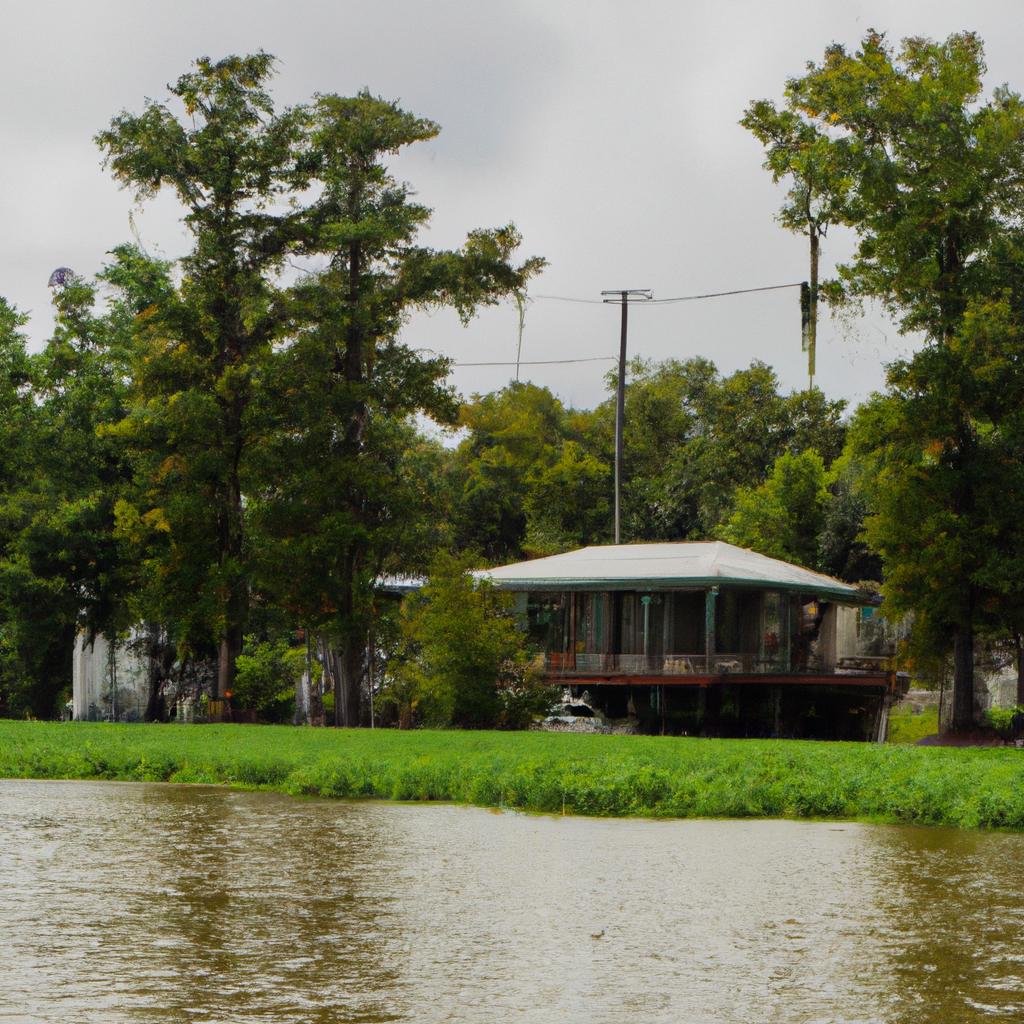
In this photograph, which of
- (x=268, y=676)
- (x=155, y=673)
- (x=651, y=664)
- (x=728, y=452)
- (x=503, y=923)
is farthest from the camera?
(x=728, y=452)

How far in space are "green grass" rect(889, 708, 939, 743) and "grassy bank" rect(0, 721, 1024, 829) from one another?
71.9 feet

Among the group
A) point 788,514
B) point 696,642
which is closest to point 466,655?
point 696,642

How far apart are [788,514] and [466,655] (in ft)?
78.4

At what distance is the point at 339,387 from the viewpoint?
38469 mm

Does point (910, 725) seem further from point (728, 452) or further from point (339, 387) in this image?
point (339, 387)

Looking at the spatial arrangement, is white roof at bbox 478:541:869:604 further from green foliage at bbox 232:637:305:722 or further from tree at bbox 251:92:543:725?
green foliage at bbox 232:637:305:722

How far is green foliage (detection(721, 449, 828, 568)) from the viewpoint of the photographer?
55594 mm

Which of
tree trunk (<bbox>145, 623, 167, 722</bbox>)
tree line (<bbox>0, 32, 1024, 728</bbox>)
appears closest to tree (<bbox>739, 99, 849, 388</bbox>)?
tree line (<bbox>0, 32, 1024, 728</bbox>)

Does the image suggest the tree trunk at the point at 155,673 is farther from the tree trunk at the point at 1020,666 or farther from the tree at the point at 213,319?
the tree trunk at the point at 1020,666

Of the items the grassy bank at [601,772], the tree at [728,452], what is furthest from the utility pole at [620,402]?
the grassy bank at [601,772]

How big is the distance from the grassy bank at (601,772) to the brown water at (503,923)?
4.49ft

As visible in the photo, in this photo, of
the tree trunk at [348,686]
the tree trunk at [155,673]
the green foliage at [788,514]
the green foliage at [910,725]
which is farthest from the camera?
the green foliage at [788,514]

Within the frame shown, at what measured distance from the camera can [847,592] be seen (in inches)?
1668

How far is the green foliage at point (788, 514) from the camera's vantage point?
55.6 metres
